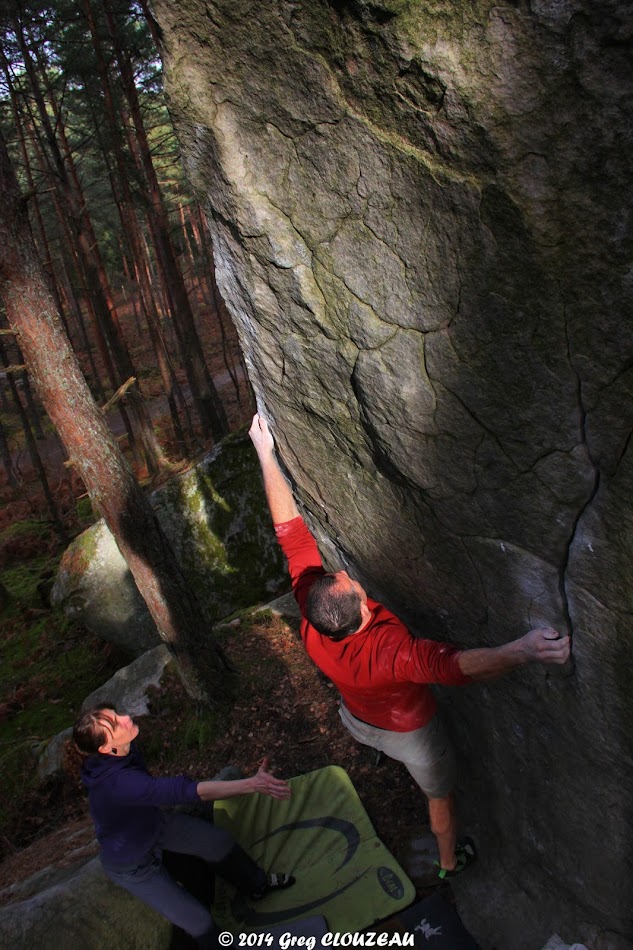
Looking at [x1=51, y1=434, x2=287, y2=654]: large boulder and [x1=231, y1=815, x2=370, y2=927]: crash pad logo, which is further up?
[x1=51, y1=434, x2=287, y2=654]: large boulder

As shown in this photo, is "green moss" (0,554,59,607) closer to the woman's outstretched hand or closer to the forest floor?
the forest floor

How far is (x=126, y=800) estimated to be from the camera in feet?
10.8

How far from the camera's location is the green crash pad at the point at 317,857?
12.6 feet

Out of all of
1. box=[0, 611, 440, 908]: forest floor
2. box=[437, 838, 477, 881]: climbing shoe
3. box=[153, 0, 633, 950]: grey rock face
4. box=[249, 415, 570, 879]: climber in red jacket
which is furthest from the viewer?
box=[0, 611, 440, 908]: forest floor

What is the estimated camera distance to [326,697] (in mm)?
5527

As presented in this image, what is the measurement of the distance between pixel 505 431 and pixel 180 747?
14.7 ft

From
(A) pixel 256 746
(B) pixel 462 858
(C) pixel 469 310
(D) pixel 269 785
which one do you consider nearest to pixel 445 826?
(B) pixel 462 858

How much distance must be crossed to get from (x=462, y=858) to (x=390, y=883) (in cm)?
47

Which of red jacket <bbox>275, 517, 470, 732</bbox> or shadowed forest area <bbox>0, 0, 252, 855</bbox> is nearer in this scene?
red jacket <bbox>275, 517, 470, 732</bbox>

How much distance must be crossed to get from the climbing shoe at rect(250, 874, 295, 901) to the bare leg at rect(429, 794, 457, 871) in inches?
40.0

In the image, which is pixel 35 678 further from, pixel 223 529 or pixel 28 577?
pixel 28 577

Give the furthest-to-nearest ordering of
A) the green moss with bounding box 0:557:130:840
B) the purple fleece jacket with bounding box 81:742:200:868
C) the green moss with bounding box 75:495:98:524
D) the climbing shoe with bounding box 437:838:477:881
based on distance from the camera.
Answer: the green moss with bounding box 75:495:98:524 < the green moss with bounding box 0:557:130:840 < the climbing shoe with bounding box 437:838:477:881 < the purple fleece jacket with bounding box 81:742:200:868

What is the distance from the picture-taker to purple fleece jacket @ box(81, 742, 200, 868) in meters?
3.25

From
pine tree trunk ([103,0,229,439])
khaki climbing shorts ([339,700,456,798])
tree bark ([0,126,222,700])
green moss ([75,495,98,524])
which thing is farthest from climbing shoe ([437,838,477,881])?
green moss ([75,495,98,524])
